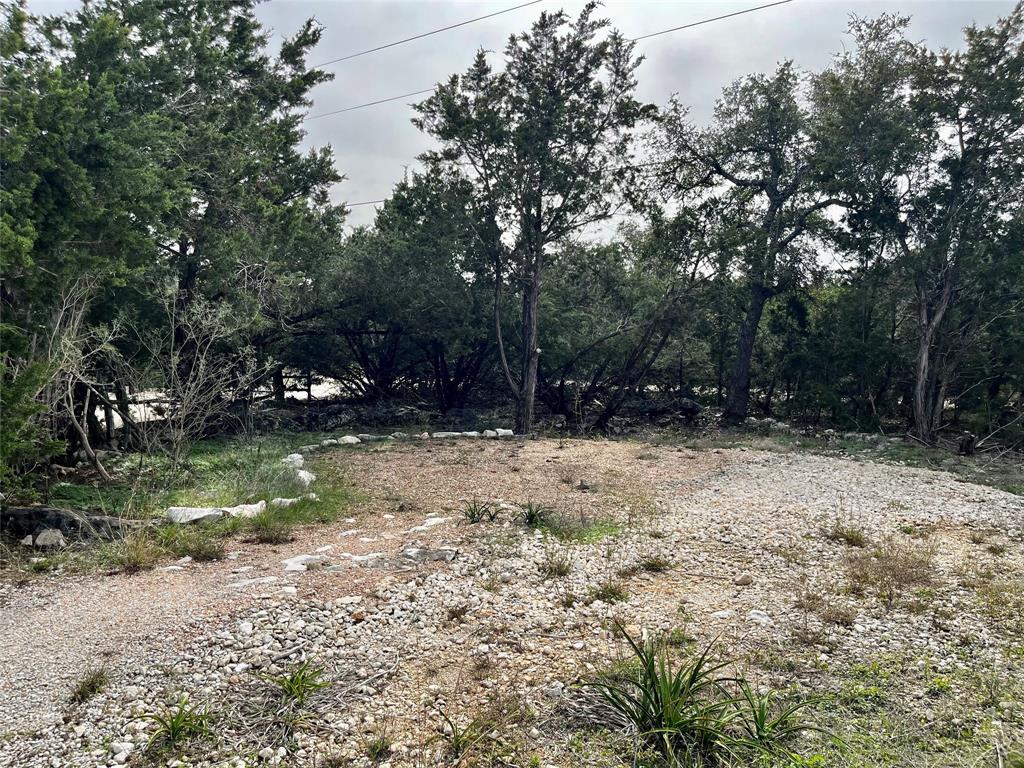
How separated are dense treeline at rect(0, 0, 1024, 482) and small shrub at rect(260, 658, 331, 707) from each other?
14.1 ft

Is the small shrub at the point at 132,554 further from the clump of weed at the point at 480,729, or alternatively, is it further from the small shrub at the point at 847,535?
the small shrub at the point at 847,535

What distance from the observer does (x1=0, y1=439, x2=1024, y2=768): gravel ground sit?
8.75 ft

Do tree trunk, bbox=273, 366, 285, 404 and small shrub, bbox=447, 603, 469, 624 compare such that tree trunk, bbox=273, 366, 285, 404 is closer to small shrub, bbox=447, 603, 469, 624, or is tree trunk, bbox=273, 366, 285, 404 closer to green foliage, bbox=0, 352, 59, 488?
green foliage, bbox=0, 352, 59, 488

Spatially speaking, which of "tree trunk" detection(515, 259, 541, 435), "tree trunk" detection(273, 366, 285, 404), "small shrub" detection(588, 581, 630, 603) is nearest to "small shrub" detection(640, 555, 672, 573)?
"small shrub" detection(588, 581, 630, 603)

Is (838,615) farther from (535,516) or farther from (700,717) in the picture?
(535,516)

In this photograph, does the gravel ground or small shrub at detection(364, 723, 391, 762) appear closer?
small shrub at detection(364, 723, 391, 762)

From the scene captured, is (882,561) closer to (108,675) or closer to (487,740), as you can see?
(487,740)

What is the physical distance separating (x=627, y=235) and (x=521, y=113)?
13.3 ft

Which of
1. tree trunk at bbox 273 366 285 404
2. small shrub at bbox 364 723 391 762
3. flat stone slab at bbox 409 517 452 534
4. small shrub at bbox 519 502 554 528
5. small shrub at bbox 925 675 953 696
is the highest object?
tree trunk at bbox 273 366 285 404

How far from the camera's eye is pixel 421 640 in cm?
→ 353

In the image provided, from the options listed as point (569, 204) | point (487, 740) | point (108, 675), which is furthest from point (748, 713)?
point (569, 204)

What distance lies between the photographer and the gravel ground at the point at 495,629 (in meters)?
2.67

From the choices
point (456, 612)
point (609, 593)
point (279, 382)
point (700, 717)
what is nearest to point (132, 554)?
point (456, 612)

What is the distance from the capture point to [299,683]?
9.59 ft
